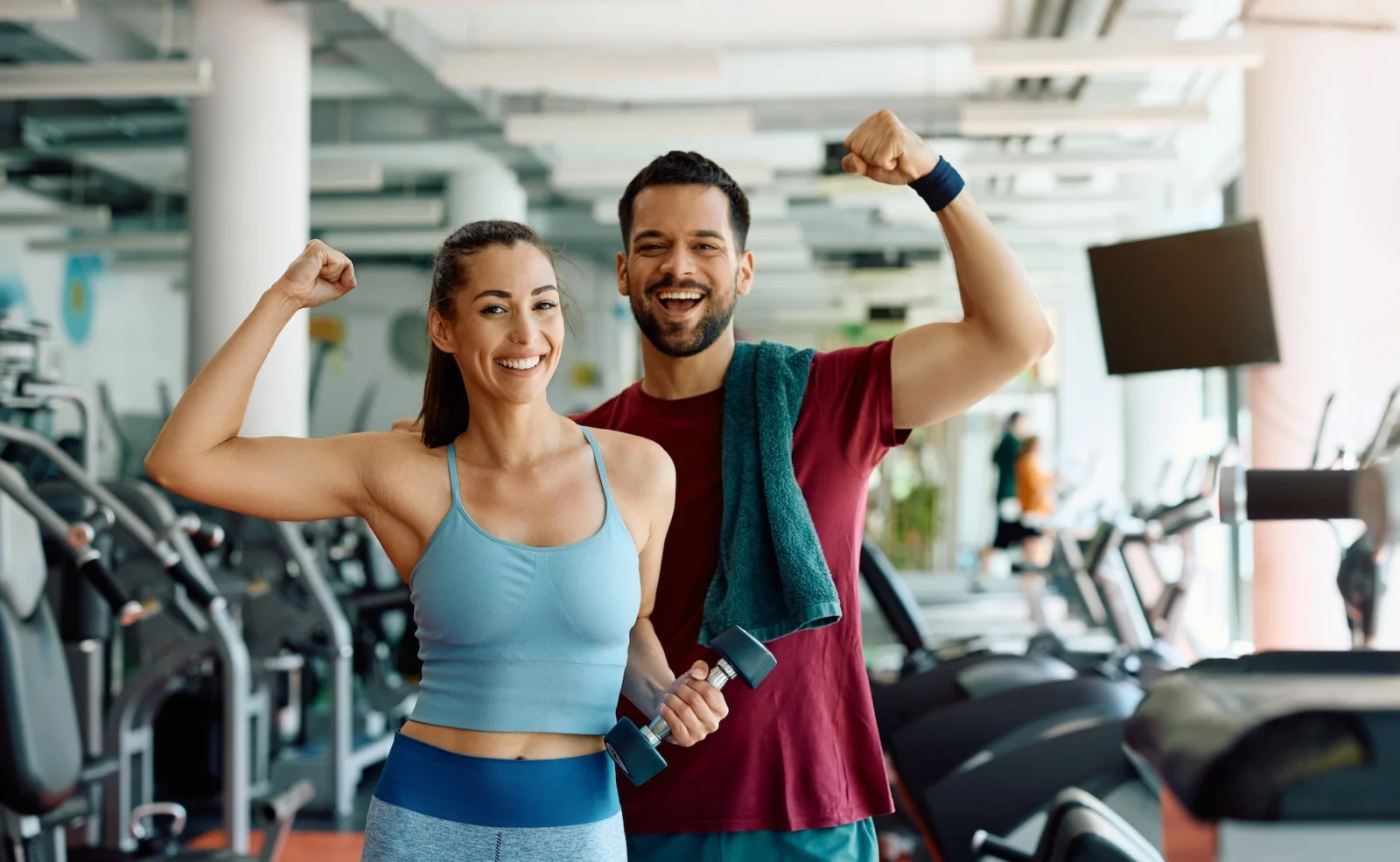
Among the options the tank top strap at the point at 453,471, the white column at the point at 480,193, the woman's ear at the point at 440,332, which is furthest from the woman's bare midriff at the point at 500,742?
the white column at the point at 480,193

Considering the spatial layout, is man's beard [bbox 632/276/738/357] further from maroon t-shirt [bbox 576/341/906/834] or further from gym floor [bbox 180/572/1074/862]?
gym floor [bbox 180/572/1074/862]

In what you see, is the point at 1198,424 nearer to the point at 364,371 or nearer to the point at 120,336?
the point at 364,371

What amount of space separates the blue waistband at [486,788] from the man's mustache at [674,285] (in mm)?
582

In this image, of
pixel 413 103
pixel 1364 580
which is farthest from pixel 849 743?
pixel 413 103

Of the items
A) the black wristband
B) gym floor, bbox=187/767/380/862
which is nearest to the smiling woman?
the black wristband

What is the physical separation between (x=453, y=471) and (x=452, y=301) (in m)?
0.17

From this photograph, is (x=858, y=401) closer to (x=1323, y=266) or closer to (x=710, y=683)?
(x=710, y=683)

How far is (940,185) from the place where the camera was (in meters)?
1.45

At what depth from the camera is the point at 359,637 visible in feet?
19.6

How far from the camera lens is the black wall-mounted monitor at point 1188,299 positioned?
3344mm

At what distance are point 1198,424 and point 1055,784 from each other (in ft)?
29.2

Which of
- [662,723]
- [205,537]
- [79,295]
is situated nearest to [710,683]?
[662,723]

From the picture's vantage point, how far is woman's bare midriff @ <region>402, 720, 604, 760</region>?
1.26 meters

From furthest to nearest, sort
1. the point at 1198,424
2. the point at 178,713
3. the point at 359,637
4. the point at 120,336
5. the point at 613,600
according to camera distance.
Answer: the point at 120,336, the point at 1198,424, the point at 359,637, the point at 178,713, the point at 613,600
